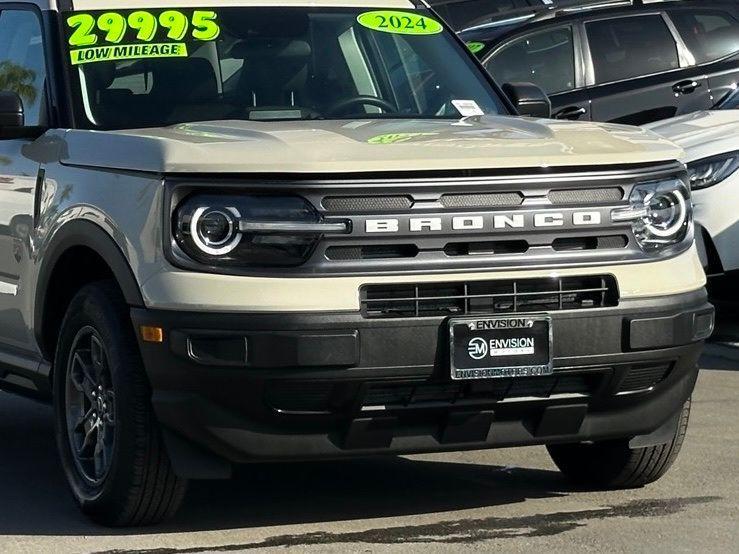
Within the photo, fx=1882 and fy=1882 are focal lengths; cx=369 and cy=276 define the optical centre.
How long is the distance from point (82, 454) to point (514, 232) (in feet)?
5.36

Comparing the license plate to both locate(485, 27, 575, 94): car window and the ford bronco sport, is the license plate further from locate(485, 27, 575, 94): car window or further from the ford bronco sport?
locate(485, 27, 575, 94): car window

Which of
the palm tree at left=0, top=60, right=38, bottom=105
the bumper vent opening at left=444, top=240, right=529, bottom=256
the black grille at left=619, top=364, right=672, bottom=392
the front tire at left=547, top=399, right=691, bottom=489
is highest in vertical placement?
the palm tree at left=0, top=60, right=38, bottom=105

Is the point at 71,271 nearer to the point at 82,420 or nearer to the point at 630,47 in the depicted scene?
the point at 82,420

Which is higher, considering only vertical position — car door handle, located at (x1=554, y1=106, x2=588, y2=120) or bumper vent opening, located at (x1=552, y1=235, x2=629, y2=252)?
bumper vent opening, located at (x1=552, y1=235, x2=629, y2=252)

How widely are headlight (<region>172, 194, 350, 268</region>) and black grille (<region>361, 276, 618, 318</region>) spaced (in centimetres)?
24

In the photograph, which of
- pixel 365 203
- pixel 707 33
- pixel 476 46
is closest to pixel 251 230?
pixel 365 203

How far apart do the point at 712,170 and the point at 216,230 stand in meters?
5.04

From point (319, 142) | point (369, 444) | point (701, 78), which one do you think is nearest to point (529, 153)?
point (319, 142)

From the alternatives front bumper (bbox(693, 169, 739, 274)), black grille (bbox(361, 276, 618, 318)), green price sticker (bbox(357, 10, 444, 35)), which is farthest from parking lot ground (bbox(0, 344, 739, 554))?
front bumper (bbox(693, 169, 739, 274))

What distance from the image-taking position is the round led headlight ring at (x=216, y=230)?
548 cm

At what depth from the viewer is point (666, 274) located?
5824 mm

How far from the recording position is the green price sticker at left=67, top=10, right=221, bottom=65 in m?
6.75

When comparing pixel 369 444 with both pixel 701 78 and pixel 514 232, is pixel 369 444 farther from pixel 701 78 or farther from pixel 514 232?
pixel 701 78

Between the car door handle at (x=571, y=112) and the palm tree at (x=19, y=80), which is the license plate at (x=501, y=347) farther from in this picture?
the car door handle at (x=571, y=112)
